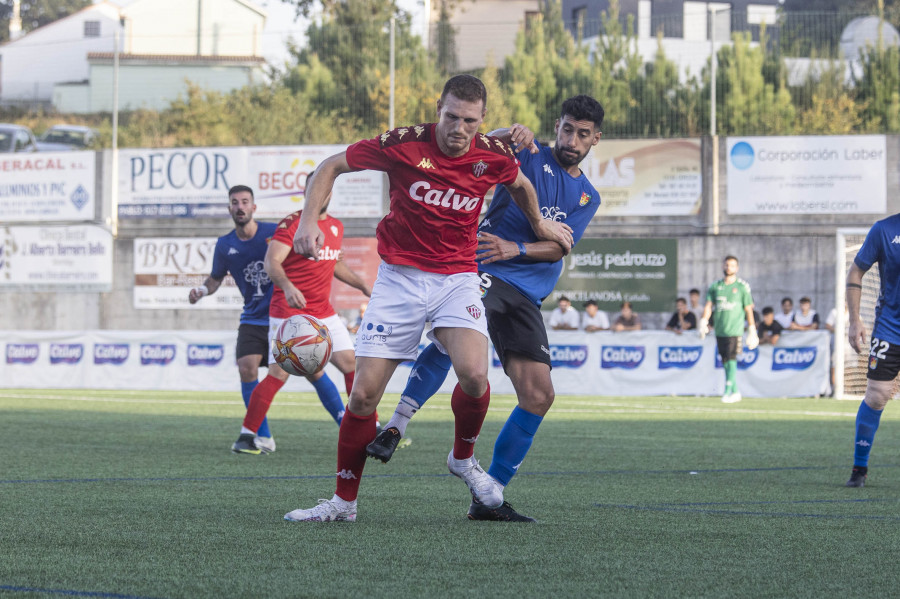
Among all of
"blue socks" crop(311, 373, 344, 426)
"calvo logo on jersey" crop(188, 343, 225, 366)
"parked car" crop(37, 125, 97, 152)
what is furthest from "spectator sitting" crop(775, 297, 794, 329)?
"parked car" crop(37, 125, 97, 152)

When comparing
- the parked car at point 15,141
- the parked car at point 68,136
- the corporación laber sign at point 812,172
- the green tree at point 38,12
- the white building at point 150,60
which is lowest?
the corporación laber sign at point 812,172

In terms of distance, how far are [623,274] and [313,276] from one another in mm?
19250

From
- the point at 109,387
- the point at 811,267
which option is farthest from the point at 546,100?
the point at 109,387

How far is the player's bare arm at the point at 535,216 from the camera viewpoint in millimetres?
5848

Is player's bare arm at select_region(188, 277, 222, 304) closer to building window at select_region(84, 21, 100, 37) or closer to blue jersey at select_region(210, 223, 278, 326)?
blue jersey at select_region(210, 223, 278, 326)

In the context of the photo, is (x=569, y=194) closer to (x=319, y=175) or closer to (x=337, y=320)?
(x=319, y=175)

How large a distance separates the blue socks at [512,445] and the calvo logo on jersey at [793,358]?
1522 centimetres

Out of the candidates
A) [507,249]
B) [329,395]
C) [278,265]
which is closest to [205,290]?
[329,395]

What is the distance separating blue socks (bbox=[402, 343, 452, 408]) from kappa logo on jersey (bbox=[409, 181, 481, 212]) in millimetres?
900

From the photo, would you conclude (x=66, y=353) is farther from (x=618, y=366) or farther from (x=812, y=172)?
(x=812, y=172)

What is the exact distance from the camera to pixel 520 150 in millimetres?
6422

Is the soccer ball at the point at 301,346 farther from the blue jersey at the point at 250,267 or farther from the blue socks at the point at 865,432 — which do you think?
the blue socks at the point at 865,432

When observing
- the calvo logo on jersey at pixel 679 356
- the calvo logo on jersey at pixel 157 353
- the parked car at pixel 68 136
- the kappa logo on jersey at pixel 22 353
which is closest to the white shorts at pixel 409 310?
the calvo logo on jersey at pixel 679 356

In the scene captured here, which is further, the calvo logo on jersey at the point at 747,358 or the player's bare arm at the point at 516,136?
the calvo logo on jersey at the point at 747,358
